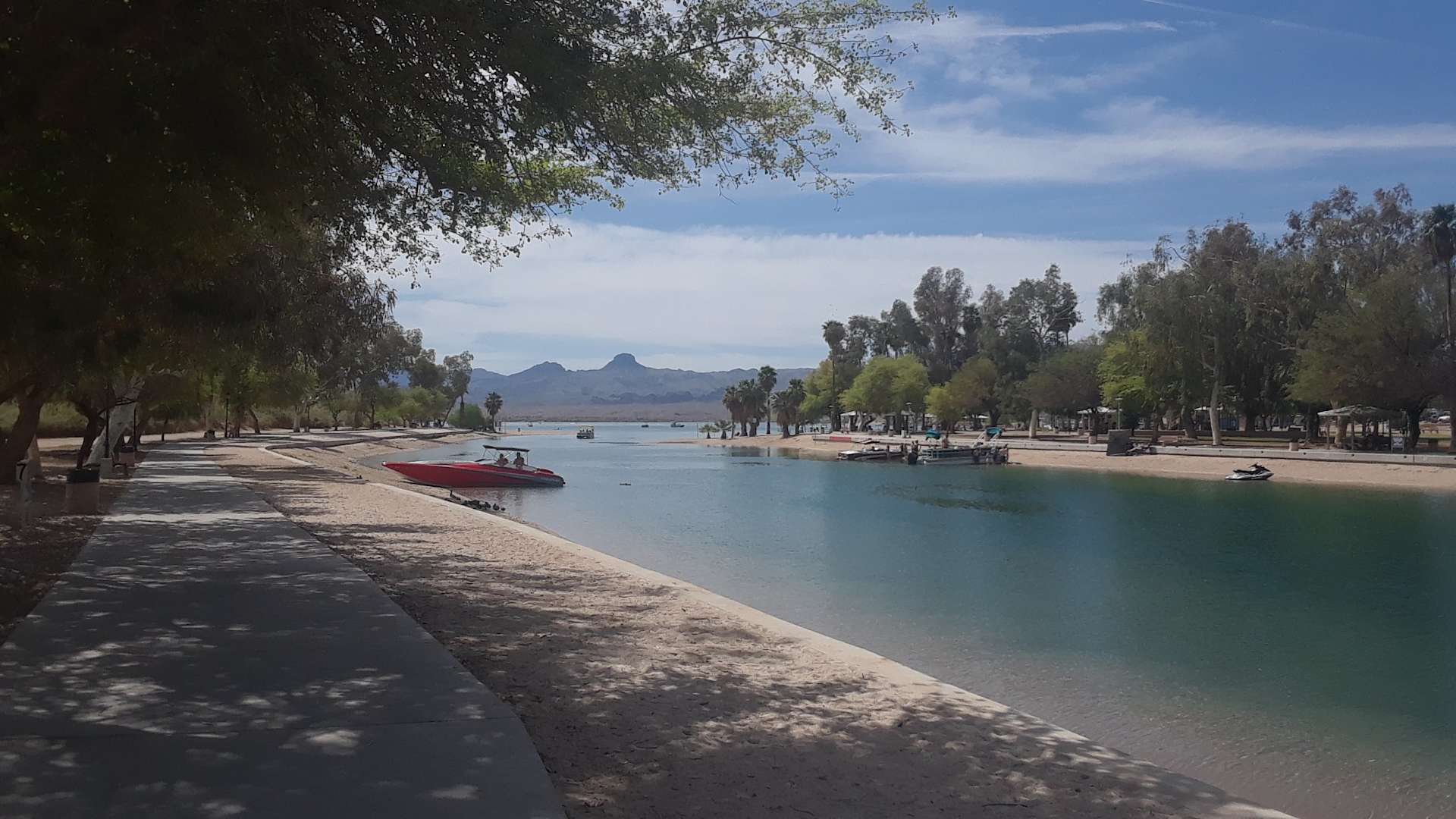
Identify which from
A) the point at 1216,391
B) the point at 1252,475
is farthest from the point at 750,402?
the point at 1252,475

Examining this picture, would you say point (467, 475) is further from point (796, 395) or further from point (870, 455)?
point (796, 395)

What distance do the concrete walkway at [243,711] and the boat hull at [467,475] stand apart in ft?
104

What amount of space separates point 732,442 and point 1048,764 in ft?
367

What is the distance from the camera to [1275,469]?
52.4m

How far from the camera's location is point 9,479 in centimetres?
2180

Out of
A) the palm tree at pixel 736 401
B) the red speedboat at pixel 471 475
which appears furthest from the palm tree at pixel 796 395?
the red speedboat at pixel 471 475

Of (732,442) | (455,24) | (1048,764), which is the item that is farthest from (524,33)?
(732,442)

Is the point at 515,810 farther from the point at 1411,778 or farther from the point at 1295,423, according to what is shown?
the point at 1295,423

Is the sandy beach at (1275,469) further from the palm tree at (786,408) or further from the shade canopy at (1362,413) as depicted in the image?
the palm tree at (786,408)

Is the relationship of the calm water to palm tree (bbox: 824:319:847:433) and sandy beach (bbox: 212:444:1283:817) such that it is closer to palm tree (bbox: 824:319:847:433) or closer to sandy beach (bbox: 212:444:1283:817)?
sandy beach (bbox: 212:444:1283:817)

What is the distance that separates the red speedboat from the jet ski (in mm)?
33223

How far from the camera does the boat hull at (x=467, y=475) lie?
4184cm

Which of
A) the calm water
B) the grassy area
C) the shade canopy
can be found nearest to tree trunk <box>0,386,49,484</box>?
the calm water

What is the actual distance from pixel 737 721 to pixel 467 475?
1457 inches
